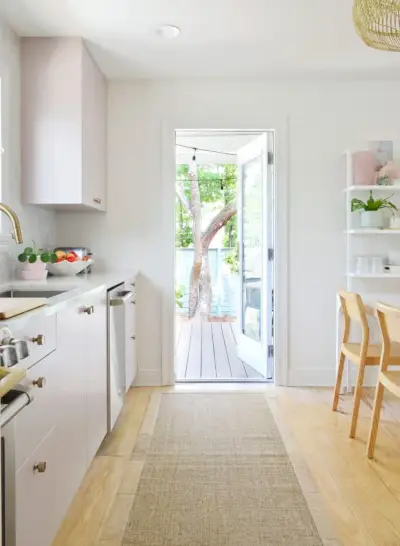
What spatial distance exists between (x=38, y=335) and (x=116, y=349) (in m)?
1.28

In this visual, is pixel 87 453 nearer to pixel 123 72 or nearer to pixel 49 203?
pixel 49 203

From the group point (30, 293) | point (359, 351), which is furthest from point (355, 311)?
point (30, 293)

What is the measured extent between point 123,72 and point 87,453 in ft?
8.51

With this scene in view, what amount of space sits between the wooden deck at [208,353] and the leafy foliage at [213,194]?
53.9 inches

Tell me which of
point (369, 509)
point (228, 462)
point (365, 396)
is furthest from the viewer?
point (365, 396)

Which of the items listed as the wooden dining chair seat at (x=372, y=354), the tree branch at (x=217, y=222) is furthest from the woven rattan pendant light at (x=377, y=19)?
the tree branch at (x=217, y=222)

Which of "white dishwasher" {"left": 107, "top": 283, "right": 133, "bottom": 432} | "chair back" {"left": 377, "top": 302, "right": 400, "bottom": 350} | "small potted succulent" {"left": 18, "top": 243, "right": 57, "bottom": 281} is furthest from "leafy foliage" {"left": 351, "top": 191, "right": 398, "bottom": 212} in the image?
"small potted succulent" {"left": 18, "top": 243, "right": 57, "bottom": 281}

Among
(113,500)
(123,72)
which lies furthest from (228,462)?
(123,72)

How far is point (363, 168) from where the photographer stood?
3523 mm

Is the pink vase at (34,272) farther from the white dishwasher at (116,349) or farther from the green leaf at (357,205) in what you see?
the green leaf at (357,205)

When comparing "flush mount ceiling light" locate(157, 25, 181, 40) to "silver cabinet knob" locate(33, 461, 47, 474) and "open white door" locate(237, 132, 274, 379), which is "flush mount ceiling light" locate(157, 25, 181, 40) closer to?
"open white door" locate(237, 132, 274, 379)

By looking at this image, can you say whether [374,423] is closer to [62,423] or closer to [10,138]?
[62,423]

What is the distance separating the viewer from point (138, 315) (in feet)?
12.1

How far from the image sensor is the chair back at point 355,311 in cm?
263
